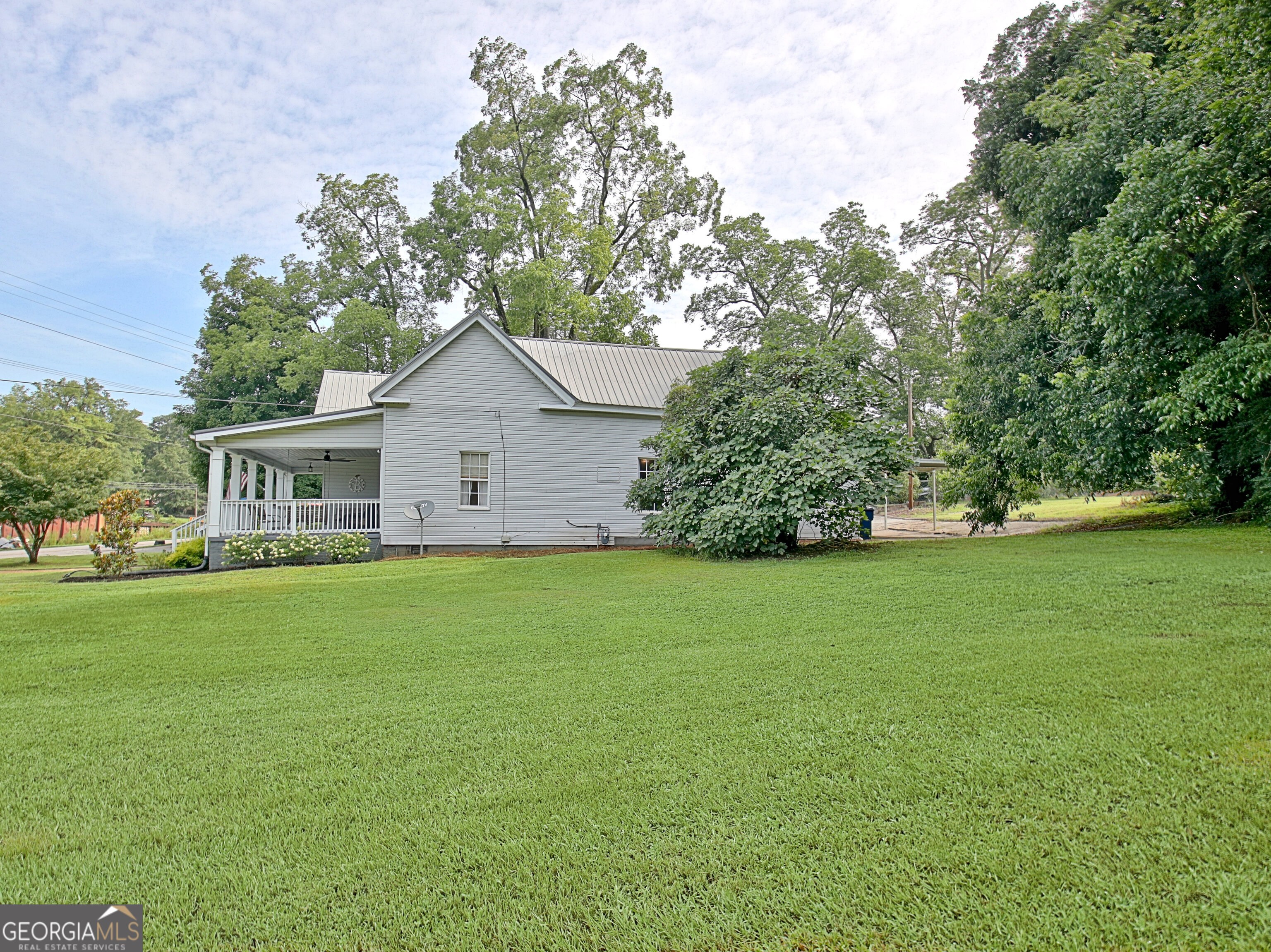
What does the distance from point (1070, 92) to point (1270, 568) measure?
34.9ft

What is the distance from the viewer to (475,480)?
15578mm

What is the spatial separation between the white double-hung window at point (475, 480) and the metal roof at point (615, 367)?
2811 mm

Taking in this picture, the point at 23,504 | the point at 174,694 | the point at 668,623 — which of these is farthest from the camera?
the point at 23,504

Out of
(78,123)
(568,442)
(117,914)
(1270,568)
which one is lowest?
(117,914)

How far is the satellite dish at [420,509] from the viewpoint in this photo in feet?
48.1

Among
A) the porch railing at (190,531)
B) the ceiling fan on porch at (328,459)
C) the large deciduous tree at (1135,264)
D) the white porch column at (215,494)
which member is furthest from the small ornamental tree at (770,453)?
the porch railing at (190,531)

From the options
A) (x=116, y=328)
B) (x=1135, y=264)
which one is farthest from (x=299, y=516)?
(x=116, y=328)

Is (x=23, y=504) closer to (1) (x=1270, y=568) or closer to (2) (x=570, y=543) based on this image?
(2) (x=570, y=543)

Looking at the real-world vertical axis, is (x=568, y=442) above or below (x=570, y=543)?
above

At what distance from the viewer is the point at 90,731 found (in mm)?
→ 3479

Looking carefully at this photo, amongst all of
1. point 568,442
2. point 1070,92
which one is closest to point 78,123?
point 568,442

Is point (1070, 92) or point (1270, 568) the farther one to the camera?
point (1070, 92)

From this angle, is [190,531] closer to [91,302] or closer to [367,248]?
[367,248]

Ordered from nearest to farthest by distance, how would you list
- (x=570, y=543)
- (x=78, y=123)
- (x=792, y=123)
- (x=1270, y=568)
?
(x=1270, y=568)
(x=792, y=123)
(x=570, y=543)
(x=78, y=123)
